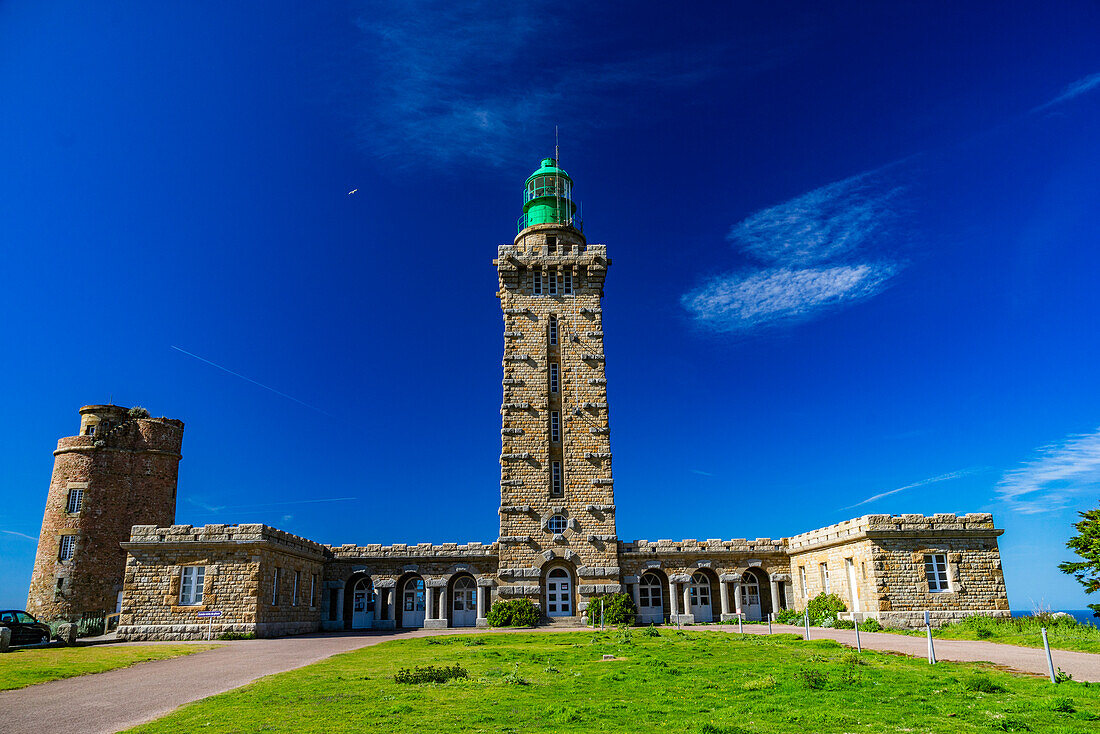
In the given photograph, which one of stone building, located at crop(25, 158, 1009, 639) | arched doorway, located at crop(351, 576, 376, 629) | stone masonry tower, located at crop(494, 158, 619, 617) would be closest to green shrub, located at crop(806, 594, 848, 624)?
stone building, located at crop(25, 158, 1009, 639)

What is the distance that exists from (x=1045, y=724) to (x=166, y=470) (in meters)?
41.5

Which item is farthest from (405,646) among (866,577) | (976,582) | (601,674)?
(976,582)

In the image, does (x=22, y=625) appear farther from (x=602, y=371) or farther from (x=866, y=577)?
(x=866, y=577)

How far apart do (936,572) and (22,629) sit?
108ft

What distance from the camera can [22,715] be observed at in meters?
11.0

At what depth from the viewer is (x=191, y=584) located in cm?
2742

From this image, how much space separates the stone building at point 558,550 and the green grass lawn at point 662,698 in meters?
13.8

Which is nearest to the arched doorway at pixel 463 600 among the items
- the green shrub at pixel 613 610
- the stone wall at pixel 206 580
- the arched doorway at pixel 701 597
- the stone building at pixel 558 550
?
the stone building at pixel 558 550

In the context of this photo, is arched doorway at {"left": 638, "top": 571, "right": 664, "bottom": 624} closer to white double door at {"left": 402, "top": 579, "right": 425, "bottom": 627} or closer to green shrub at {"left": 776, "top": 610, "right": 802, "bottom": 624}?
green shrub at {"left": 776, "top": 610, "right": 802, "bottom": 624}

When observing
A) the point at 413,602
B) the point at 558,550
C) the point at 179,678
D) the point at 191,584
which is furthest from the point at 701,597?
the point at 179,678

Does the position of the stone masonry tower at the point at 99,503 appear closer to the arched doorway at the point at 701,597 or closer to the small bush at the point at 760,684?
the arched doorway at the point at 701,597

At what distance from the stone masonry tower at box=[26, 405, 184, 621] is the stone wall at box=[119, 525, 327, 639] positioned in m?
11.3

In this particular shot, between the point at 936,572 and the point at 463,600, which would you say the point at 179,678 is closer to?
the point at 463,600

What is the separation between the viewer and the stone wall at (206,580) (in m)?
26.7
